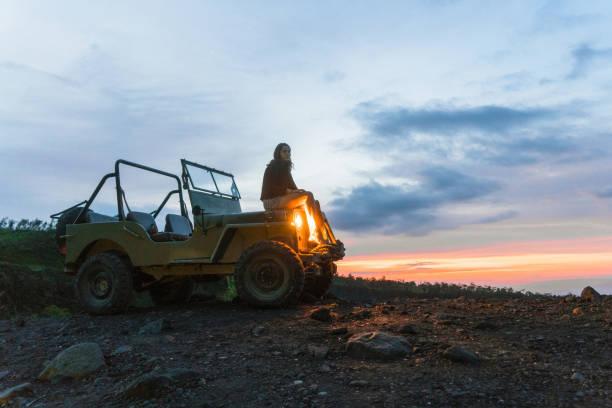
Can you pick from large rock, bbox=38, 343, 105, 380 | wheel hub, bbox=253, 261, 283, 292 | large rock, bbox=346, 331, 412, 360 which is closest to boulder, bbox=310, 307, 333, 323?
wheel hub, bbox=253, 261, 283, 292

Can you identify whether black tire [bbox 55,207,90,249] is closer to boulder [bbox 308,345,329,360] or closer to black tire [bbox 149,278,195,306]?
black tire [bbox 149,278,195,306]

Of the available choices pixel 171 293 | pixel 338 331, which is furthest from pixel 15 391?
pixel 171 293

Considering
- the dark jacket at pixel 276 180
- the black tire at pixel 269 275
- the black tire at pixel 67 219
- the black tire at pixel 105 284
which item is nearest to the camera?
the black tire at pixel 269 275

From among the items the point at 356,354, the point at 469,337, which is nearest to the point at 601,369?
the point at 469,337

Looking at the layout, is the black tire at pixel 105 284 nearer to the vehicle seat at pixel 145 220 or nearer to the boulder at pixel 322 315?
the vehicle seat at pixel 145 220

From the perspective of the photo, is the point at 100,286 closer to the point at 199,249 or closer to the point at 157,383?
the point at 199,249

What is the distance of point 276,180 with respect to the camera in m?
8.32

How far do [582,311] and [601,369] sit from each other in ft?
9.02

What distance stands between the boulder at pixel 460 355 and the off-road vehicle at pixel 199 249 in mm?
2928

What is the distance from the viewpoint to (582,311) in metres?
7.05

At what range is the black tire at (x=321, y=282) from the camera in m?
9.20

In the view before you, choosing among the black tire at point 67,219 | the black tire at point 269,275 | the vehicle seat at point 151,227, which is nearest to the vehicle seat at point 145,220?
the vehicle seat at point 151,227

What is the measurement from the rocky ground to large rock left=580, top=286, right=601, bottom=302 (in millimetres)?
828

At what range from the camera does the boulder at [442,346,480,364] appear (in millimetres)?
4668
